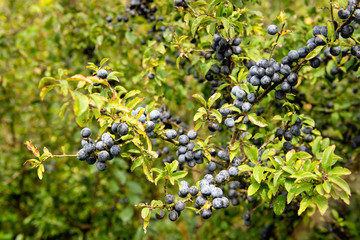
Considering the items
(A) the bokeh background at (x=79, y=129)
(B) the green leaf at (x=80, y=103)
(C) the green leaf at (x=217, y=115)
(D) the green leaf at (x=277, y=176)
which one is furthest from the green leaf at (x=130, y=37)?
(D) the green leaf at (x=277, y=176)

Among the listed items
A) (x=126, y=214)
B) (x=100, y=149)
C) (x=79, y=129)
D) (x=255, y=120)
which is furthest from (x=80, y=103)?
(x=79, y=129)

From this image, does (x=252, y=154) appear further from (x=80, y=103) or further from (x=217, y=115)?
(x=80, y=103)

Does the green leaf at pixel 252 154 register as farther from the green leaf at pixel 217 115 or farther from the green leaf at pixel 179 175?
the green leaf at pixel 179 175

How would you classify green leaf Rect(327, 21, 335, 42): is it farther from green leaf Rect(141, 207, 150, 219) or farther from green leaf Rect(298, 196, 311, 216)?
green leaf Rect(141, 207, 150, 219)

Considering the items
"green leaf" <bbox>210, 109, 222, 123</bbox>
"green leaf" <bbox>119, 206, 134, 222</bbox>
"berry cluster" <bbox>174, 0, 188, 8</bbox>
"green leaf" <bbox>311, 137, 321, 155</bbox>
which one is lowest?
"green leaf" <bbox>119, 206, 134, 222</bbox>

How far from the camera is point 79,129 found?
4.75 metres

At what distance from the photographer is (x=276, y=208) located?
5.94 ft

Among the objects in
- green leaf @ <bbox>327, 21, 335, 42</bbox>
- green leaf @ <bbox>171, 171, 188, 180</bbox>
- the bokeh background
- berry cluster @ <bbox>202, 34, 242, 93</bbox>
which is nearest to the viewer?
green leaf @ <bbox>327, 21, 335, 42</bbox>

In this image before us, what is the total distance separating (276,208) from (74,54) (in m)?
3.76

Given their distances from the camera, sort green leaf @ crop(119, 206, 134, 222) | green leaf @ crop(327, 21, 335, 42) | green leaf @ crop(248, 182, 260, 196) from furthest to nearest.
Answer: green leaf @ crop(119, 206, 134, 222), green leaf @ crop(248, 182, 260, 196), green leaf @ crop(327, 21, 335, 42)

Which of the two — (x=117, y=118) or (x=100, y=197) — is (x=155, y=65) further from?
(x=100, y=197)

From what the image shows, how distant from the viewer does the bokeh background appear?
3.31m

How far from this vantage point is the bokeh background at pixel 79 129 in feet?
10.9

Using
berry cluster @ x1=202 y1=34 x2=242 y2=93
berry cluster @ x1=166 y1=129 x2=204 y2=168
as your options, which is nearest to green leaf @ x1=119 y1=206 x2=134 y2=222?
berry cluster @ x1=166 y1=129 x2=204 y2=168
